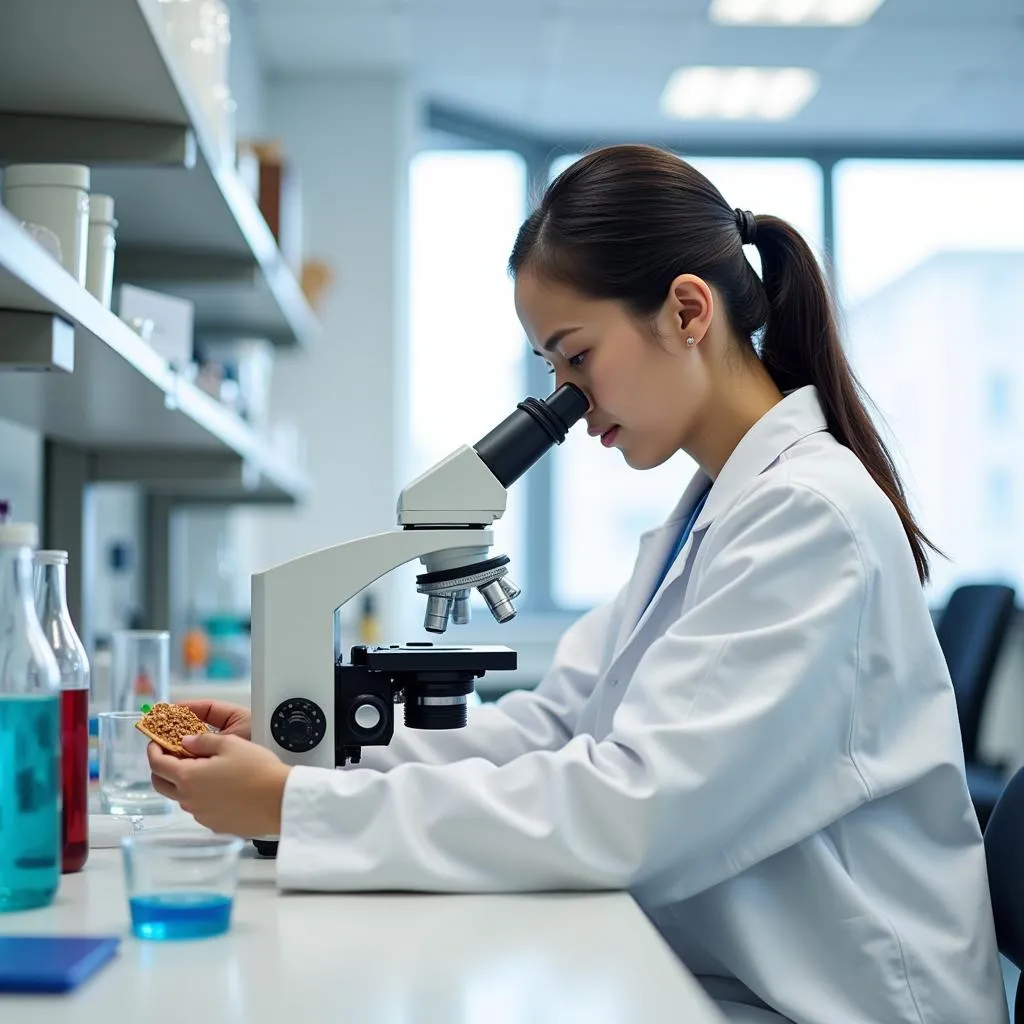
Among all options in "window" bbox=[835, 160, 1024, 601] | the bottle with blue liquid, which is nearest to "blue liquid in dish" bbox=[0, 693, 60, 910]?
the bottle with blue liquid

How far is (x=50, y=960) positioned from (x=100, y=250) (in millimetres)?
794

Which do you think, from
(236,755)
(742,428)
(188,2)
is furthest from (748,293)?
(188,2)

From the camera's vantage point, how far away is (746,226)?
1.39 metres

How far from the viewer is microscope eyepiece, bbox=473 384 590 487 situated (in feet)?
3.73

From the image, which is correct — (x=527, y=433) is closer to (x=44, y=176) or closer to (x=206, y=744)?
(x=206, y=744)

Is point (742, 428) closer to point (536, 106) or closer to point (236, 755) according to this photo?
point (236, 755)

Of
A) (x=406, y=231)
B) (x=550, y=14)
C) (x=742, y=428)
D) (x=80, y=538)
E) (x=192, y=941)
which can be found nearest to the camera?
(x=192, y=941)

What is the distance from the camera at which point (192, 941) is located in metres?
0.84

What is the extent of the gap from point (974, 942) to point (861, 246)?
14.4ft

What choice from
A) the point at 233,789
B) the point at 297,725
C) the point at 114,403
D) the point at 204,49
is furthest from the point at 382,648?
the point at 204,49

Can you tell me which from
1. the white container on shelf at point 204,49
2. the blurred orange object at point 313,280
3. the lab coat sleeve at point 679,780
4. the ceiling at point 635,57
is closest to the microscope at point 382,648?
the lab coat sleeve at point 679,780

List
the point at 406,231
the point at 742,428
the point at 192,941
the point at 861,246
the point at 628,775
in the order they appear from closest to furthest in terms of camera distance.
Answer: the point at 192,941
the point at 628,775
the point at 742,428
the point at 406,231
the point at 861,246

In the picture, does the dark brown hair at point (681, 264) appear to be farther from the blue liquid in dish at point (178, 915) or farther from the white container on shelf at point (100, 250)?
the blue liquid in dish at point (178, 915)

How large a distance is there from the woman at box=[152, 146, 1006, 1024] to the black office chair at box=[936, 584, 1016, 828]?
5.01 ft
